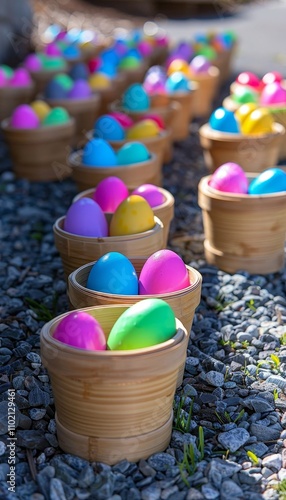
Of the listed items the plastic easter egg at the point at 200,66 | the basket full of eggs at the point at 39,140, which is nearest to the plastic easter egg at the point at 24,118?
the basket full of eggs at the point at 39,140

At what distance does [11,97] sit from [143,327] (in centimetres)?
390

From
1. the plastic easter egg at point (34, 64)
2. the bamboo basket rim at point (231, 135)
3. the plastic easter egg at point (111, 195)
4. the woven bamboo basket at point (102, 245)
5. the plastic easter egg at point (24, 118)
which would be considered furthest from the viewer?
the plastic easter egg at point (34, 64)

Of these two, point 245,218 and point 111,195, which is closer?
point 111,195

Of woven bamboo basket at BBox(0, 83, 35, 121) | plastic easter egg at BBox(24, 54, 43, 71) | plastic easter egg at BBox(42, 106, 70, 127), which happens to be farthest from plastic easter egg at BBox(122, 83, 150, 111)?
plastic easter egg at BBox(24, 54, 43, 71)

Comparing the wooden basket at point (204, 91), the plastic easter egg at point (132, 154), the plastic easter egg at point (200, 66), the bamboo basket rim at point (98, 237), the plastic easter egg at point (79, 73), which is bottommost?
the wooden basket at point (204, 91)

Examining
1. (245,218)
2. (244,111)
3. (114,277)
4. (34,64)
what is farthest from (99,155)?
(34,64)

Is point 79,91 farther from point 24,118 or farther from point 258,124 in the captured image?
point 258,124

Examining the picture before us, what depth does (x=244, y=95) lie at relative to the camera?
4.85 meters

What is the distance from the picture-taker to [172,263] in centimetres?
239

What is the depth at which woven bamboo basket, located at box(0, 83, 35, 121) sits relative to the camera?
548cm

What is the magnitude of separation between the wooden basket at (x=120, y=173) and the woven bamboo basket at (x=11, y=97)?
6.09 ft

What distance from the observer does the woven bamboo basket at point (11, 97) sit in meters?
5.48

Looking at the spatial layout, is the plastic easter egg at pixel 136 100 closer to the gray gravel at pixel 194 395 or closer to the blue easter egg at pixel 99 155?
the blue easter egg at pixel 99 155

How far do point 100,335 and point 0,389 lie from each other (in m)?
0.54
